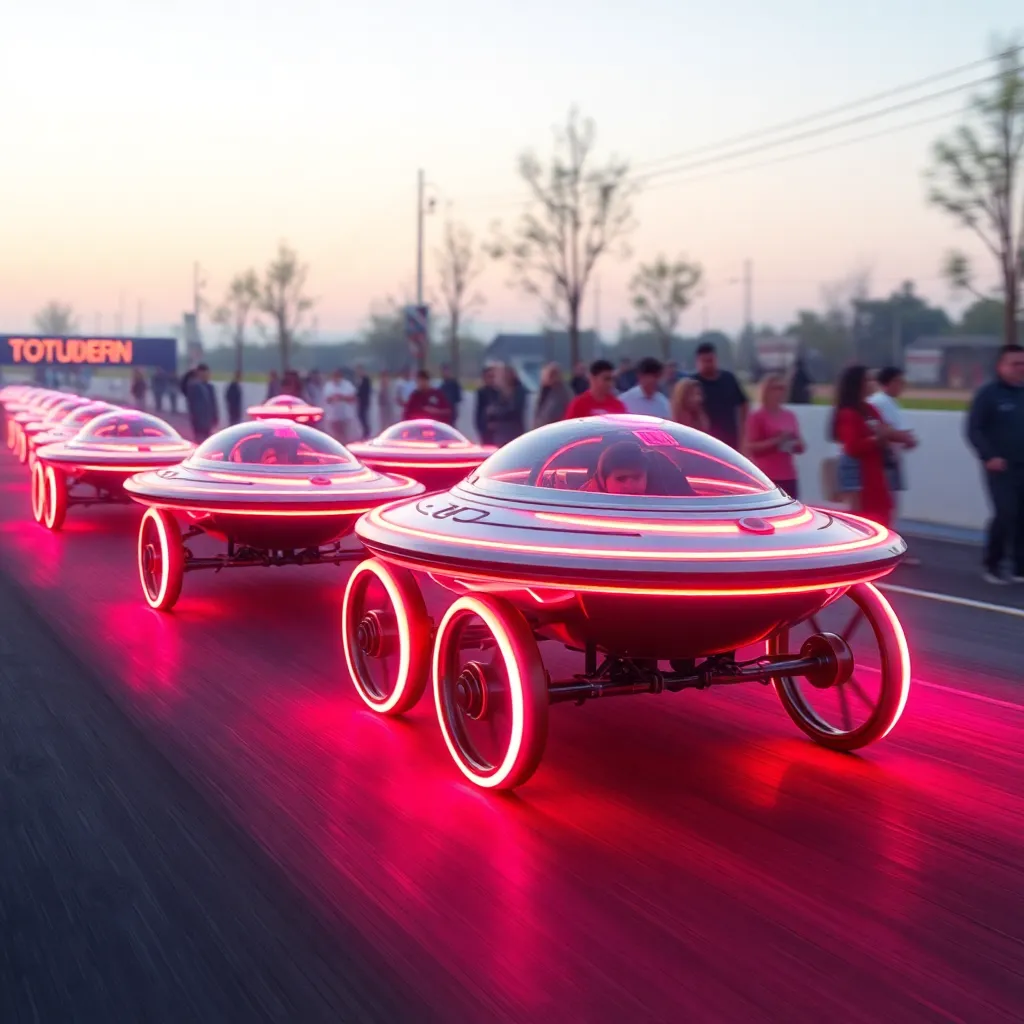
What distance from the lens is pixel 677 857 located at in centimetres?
500

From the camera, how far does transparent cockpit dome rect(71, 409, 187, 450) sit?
14.2 metres

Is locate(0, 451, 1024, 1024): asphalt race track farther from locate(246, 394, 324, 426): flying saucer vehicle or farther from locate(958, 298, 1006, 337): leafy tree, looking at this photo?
locate(958, 298, 1006, 337): leafy tree

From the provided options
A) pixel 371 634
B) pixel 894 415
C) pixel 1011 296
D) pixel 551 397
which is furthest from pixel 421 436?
pixel 1011 296

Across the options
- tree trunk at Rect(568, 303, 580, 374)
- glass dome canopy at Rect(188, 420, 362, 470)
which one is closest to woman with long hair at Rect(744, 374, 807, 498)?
glass dome canopy at Rect(188, 420, 362, 470)

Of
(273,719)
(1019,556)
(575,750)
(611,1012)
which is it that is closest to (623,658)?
(575,750)

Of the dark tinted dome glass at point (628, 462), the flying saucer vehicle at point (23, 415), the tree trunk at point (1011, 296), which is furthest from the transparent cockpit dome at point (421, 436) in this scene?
the tree trunk at point (1011, 296)

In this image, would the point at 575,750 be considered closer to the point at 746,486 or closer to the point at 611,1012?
the point at 746,486

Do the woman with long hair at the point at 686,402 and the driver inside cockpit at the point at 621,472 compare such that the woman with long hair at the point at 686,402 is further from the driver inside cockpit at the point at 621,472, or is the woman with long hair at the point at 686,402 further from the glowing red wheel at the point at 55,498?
the glowing red wheel at the point at 55,498

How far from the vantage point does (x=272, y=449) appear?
9.87 m

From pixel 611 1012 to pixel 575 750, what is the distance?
2.65 m

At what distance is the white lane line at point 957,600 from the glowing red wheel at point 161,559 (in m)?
5.68

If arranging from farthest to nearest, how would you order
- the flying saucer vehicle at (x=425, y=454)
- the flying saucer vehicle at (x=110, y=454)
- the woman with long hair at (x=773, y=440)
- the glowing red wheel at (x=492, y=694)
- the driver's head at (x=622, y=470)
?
1. the flying saucer vehicle at (x=425, y=454)
2. the flying saucer vehicle at (x=110, y=454)
3. the woman with long hair at (x=773, y=440)
4. the driver's head at (x=622, y=470)
5. the glowing red wheel at (x=492, y=694)

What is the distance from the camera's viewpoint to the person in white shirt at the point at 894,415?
12.1 metres

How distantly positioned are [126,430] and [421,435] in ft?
11.3
